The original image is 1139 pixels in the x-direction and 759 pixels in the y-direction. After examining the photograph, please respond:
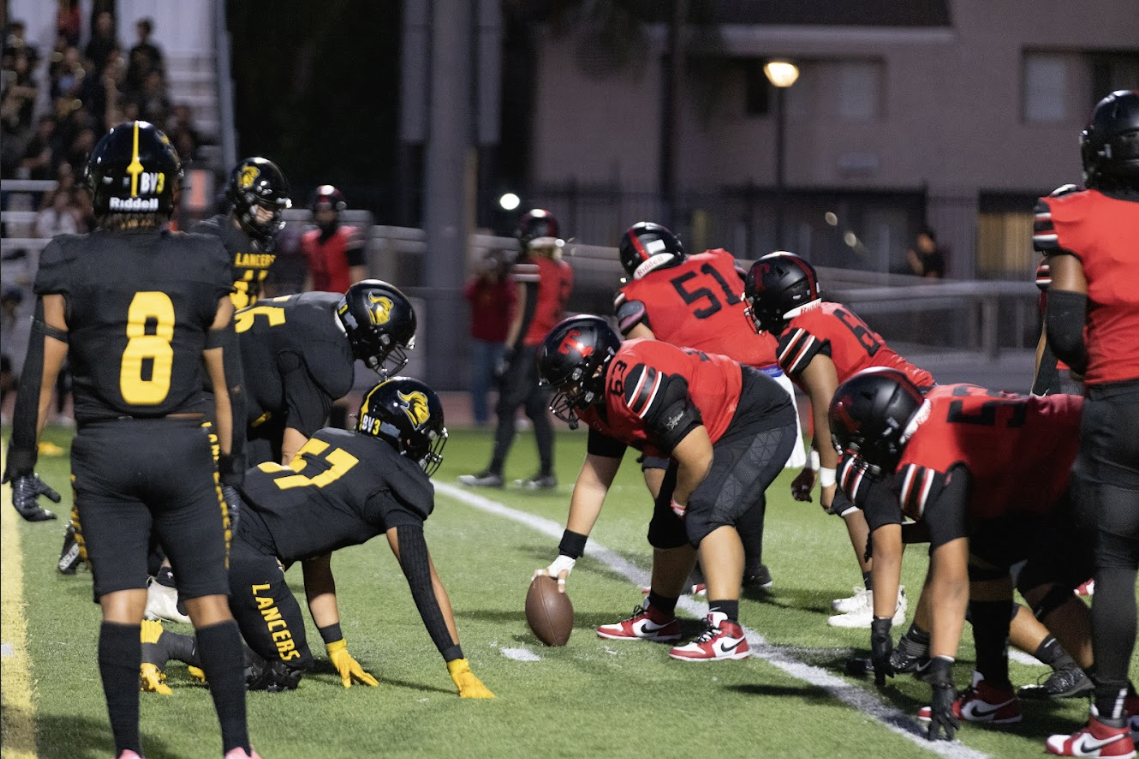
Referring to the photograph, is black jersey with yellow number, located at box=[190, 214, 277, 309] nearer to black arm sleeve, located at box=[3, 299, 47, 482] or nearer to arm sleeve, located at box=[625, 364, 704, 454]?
arm sleeve, located at box=[625, 364, 704, 454]

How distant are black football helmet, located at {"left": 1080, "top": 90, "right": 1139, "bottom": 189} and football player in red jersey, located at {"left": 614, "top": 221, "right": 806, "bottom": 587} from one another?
9.58ft

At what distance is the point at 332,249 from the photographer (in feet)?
37.9

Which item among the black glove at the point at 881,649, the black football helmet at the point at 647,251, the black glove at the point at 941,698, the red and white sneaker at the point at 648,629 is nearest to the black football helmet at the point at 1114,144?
the black glove at the point at 941,698

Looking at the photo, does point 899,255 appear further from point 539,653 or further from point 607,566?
point 539,653

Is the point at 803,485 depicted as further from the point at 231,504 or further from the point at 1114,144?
the point at 231,504

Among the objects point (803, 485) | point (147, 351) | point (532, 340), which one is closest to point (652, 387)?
point (803, 485)

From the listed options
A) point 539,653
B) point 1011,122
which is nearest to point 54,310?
point 539,653

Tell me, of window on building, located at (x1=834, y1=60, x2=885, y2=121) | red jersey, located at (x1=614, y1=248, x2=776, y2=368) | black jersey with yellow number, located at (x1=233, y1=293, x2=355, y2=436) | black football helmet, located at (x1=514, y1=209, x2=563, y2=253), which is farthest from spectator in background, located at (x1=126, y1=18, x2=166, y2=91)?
window on building, located at (x1=834, y1=60, x2=885, y2=121)

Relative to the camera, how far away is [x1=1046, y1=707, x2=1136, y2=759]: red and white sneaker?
194 inches

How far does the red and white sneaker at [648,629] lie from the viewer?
691cm

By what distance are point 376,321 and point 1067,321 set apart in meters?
2.85

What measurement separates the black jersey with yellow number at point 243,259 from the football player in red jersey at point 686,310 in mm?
Result: 1634

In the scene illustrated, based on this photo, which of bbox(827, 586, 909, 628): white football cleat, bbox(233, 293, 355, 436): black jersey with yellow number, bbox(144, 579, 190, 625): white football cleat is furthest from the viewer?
bbox(827, 586, 909, 628): white football cleat

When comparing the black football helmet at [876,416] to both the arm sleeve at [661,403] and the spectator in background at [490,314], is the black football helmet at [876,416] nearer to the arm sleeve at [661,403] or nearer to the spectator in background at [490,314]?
the arm sleeve at [661,403]
